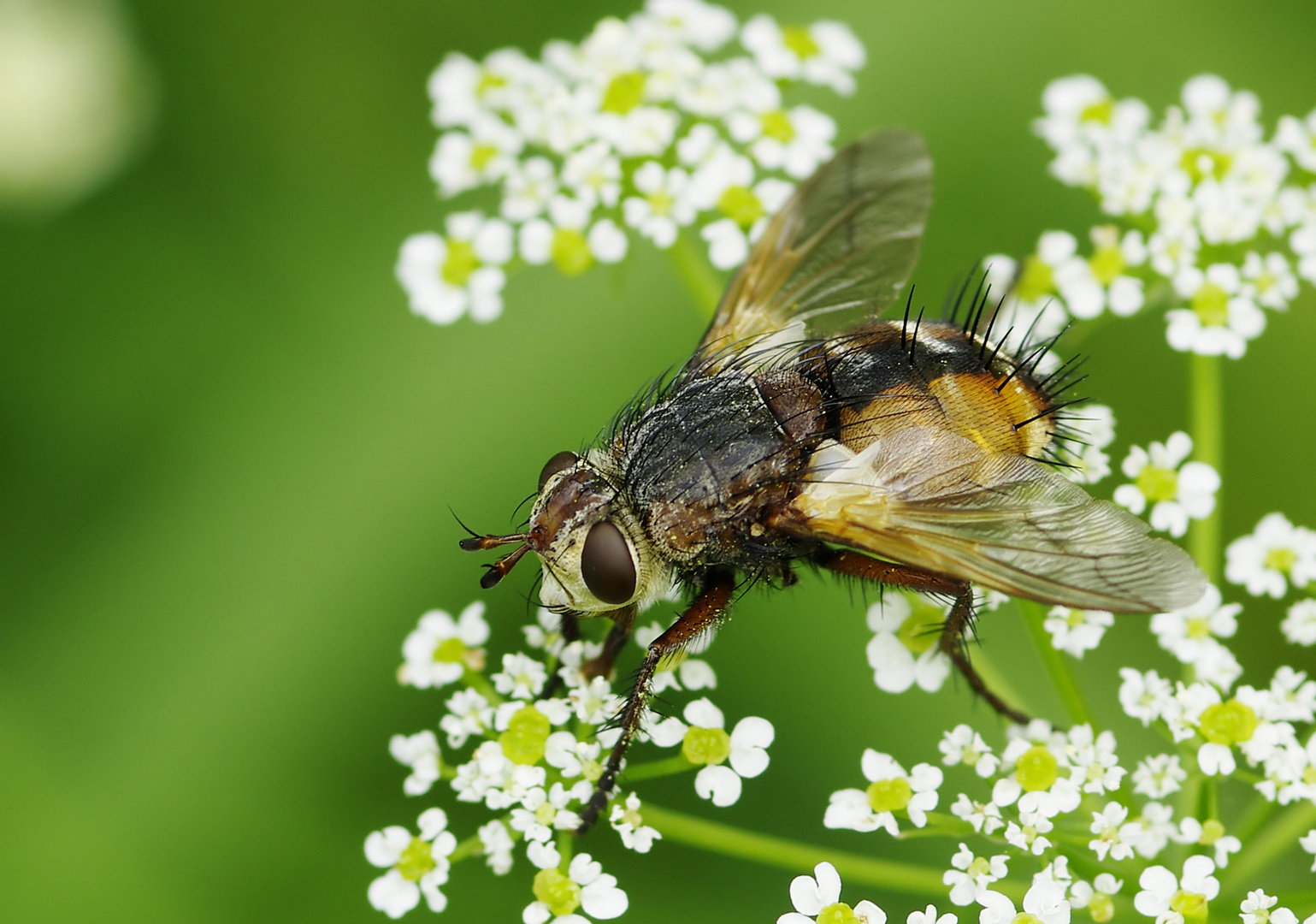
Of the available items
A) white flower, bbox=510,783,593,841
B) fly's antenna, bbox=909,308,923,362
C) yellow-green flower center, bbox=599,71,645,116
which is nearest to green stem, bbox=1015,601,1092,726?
fly's antenna, bbox=909,308,923,362

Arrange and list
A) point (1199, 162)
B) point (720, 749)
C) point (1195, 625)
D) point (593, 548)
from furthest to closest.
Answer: point (1199, 162) < point (1195, 625) < point (720, 749) < point (593, 548)

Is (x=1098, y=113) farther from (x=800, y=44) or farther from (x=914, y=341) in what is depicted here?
(x=914, y=341)

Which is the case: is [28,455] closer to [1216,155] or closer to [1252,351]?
[1216,155]

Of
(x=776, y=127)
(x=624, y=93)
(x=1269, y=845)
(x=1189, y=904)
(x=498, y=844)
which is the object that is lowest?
(x=1269, y=845)

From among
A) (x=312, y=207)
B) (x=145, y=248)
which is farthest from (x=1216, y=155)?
(x=145, y=248)

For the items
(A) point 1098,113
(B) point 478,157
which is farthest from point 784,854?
(A) point 1098,113

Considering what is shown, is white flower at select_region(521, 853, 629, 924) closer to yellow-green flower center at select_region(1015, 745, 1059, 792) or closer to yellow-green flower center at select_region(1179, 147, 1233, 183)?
yellow-green flower center at select_region(1015, 745, 1059, 792)

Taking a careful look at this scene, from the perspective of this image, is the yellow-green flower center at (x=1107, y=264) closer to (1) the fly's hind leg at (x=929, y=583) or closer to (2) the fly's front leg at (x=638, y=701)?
(1) the fly's hind leg at (x=929, y=583)
